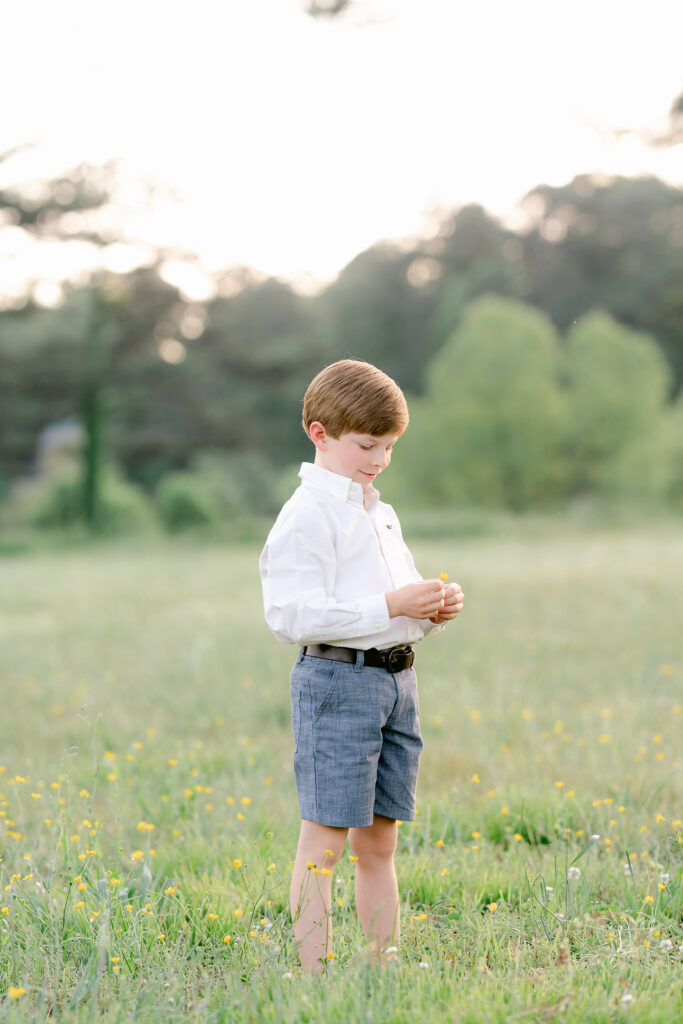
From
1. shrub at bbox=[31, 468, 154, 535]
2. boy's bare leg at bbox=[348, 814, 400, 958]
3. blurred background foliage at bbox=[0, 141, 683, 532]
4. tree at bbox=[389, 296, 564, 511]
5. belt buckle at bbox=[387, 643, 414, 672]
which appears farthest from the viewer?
tree at bbox=[389, 296, 564, 511]

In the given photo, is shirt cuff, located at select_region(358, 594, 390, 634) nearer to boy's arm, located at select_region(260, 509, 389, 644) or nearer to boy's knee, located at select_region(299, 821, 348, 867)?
boy's arm, located at select_region(260, 509, 389, 644)

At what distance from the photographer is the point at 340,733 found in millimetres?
2674

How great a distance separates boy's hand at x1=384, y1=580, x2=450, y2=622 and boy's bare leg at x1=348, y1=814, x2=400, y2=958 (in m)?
0.63

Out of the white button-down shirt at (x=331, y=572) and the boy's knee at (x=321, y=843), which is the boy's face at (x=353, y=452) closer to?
the white button-down shirt at (x=331, y=572)

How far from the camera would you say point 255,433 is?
34000 millimetres

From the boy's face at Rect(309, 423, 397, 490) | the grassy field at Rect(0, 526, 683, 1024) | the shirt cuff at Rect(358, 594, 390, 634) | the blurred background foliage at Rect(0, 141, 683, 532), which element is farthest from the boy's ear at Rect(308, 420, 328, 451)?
the blurred background foliage at Rect(0, 141, 683, 532)

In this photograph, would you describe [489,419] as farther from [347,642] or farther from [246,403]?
[347,642]

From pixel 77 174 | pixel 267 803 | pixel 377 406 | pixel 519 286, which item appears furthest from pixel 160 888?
pixel 519 286

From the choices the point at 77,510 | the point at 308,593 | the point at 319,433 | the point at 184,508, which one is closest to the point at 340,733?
the point at 308,593

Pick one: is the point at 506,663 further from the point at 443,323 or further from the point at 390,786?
the point at 443,323

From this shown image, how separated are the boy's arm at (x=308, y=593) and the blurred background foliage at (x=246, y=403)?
24.0 m

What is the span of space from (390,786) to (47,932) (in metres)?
1.06

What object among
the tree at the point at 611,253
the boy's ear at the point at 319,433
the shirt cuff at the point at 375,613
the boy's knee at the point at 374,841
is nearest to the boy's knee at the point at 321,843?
the boy's knee at the point at 374,841

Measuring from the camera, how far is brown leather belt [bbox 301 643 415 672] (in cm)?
272
